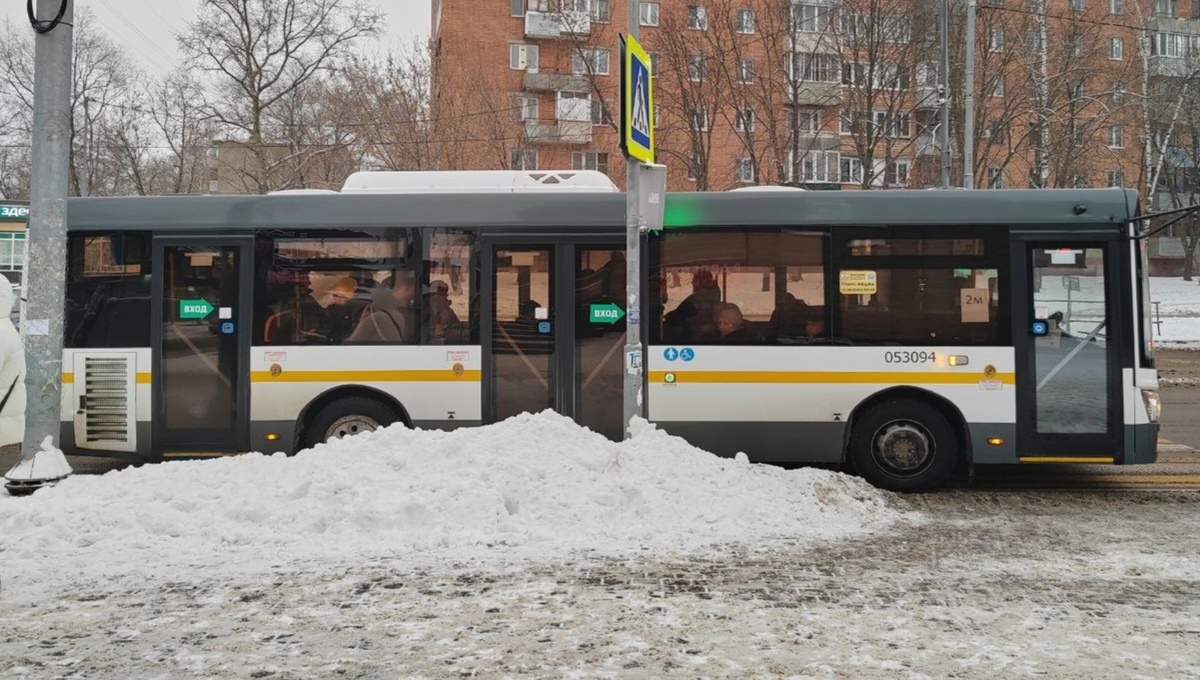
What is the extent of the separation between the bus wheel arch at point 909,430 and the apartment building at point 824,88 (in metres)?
19.8

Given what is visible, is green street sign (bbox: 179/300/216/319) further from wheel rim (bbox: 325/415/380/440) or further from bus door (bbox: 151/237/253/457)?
wheel rim (bbox: 325/415/380/440)

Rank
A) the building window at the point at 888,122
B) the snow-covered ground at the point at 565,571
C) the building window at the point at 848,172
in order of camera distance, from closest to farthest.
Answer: the snow-covered ground at the point at 565,571 < the building window at the point at 888,122 < the building window at the point at 848,172

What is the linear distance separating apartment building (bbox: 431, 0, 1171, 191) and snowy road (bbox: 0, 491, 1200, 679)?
76.1 ft

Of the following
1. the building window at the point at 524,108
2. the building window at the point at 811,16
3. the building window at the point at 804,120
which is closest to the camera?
the building window at the point at 804,120

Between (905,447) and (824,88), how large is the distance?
82.2 ft

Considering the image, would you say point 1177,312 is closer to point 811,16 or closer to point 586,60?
point 811,16

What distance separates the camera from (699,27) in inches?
1196

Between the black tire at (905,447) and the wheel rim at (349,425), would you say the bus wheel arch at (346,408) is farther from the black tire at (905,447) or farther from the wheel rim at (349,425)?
the black tire at (905,447)

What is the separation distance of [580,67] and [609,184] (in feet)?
80.2

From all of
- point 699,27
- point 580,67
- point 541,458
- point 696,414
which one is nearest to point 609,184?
point 696,414

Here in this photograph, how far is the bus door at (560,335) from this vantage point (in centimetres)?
964

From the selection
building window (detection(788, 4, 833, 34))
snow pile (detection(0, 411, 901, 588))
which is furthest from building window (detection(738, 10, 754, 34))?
snow pile (detection(0, 411, 901, 588))

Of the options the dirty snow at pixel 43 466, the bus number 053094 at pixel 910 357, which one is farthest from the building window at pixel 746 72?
the dirty snow at pixel 43 466

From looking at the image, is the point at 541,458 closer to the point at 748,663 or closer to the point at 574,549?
the point at 574,549
